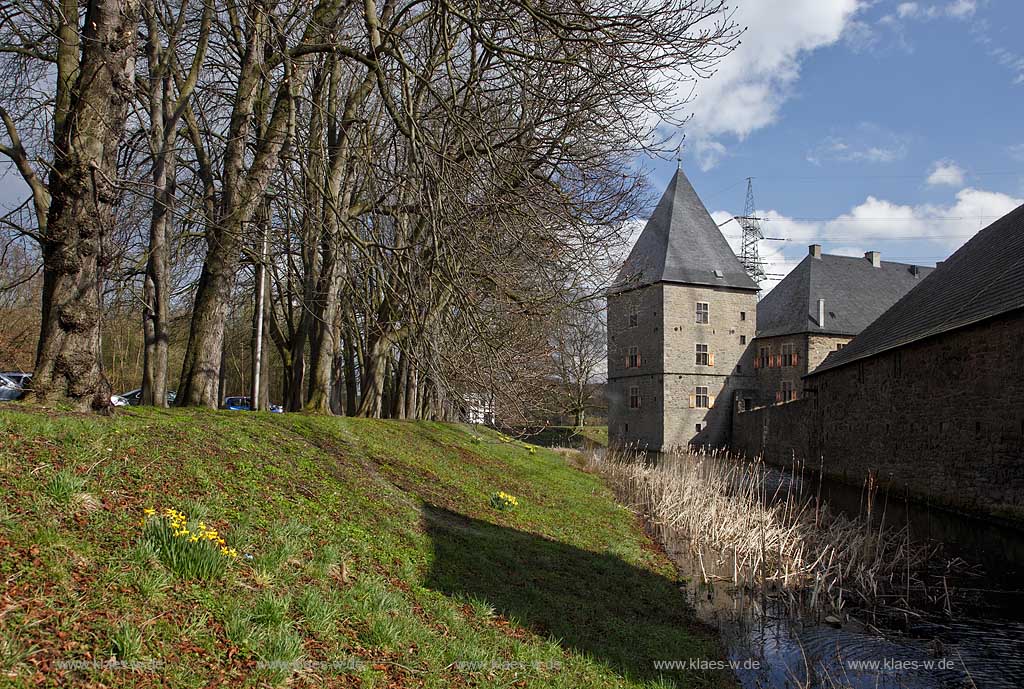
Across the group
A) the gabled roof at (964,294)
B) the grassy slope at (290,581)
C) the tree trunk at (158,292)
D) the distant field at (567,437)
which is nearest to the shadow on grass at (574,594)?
the grassy slope at (290,581)

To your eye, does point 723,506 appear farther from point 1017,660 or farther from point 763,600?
point 1017,660

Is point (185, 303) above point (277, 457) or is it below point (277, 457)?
above

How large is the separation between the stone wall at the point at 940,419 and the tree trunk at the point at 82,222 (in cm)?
1200

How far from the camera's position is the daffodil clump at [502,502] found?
32.9 ft

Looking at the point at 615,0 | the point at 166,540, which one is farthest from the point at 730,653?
the point at 615,0

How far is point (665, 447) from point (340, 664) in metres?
37.3

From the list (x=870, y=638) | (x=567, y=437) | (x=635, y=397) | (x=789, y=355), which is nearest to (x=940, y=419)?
(x=870, y=638)

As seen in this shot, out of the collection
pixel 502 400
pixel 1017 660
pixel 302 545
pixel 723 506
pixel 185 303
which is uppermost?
pixel 185 303

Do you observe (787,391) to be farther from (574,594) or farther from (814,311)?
(574,594)

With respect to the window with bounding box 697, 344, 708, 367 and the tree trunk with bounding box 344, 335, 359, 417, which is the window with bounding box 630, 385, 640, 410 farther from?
the tree trunk with bounding box 344, 335, 359, 417

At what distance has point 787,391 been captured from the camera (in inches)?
1571

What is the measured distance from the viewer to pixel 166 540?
4.18 metres

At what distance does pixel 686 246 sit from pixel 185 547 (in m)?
40.4

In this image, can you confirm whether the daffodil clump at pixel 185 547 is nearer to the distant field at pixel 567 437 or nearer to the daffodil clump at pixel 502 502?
the daffodil clump at pixel 502 502
